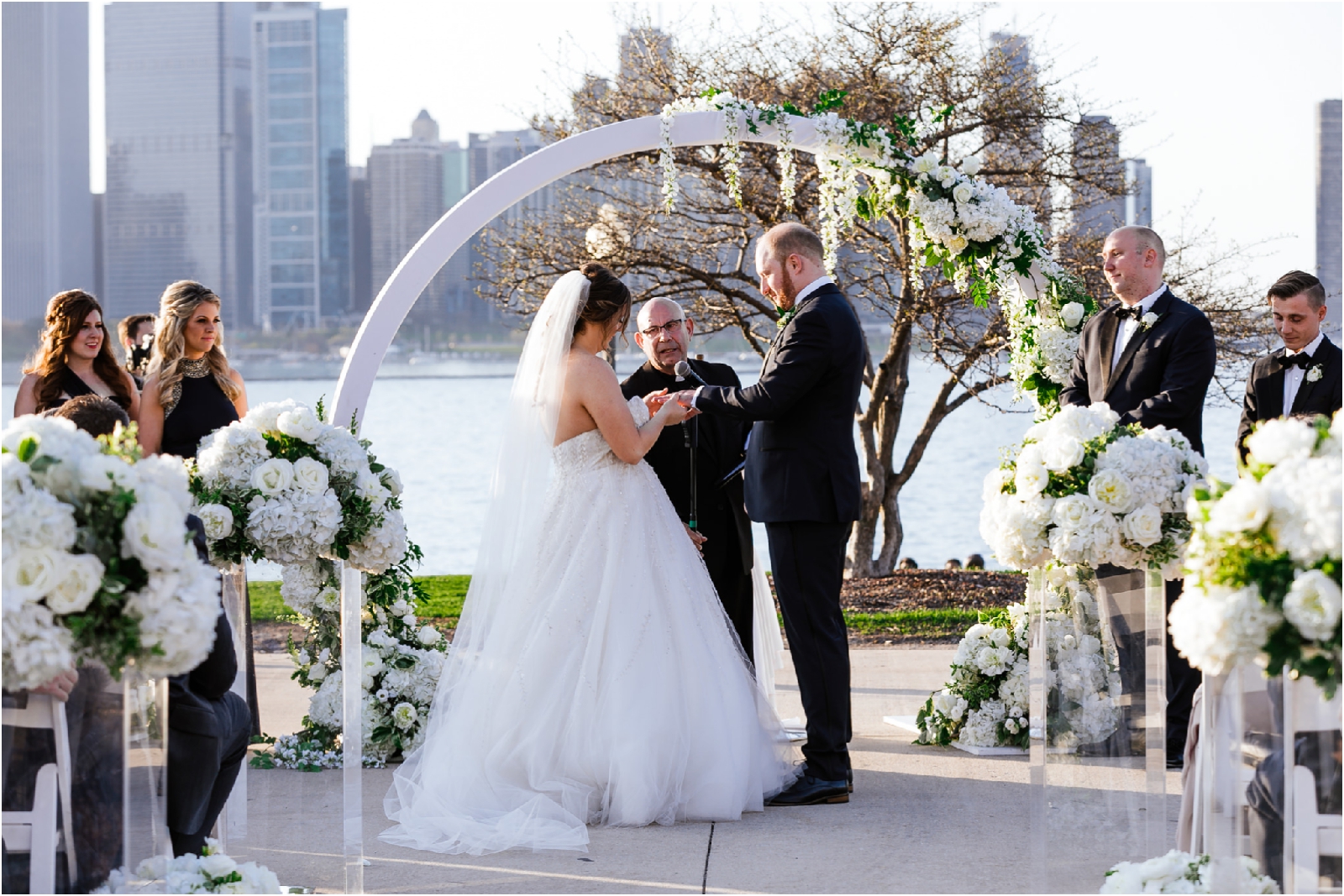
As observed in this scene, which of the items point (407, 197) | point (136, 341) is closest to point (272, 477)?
point (136, 341)

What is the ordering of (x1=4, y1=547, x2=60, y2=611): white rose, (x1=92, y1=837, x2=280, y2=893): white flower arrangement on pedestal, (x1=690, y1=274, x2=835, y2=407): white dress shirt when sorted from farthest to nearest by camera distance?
(x1=690, y1=274, x2=835, y2=407): white dress shirt < (x1=92, y1=837, x2=280, y2=893): white flower arrangement on pedestal < (x1=4, y1=547, x2=60, y2=611): white rose

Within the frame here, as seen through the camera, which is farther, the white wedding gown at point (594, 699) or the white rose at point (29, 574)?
the white wedding gown at point (594, 699)

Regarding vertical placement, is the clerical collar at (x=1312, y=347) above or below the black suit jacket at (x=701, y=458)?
above

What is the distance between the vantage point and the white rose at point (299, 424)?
13.9 feet

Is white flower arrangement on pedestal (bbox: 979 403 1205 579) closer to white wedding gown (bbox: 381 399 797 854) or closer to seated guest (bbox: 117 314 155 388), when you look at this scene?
white wedding gown (bbox: 381 399 797 854)

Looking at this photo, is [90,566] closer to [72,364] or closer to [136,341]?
[72,364]

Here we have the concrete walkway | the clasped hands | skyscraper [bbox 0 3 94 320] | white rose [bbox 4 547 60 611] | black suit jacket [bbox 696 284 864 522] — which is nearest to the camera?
white rose [bbox 4 547 60 611]

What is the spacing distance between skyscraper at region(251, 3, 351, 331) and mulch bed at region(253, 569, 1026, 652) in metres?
43.0

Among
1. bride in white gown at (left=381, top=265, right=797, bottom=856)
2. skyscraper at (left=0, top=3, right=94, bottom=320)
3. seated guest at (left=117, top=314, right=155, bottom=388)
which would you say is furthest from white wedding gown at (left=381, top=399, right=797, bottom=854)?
seated guest at (left=117, top=314, right=155, bottom=388)

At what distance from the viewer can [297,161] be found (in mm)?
56688

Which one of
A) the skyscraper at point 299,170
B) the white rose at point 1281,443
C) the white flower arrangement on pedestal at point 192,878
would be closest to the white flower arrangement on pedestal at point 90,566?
the white flower arrangement on pedestal at point 192,878

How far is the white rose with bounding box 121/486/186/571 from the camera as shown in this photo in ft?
8.52

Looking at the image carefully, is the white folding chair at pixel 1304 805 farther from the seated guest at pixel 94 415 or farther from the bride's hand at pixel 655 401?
the bride's hand at pixel 655 401

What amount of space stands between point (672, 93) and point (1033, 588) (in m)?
7.26
